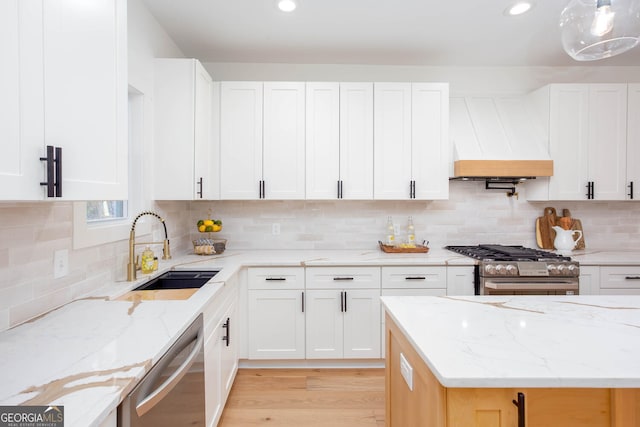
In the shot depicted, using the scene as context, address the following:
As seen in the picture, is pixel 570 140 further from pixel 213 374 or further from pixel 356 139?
pixel 213 374

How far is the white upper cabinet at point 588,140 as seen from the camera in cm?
301

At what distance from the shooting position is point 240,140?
2.95m

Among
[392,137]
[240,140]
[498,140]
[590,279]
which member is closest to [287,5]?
[240,140]

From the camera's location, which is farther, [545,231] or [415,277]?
[545,231]

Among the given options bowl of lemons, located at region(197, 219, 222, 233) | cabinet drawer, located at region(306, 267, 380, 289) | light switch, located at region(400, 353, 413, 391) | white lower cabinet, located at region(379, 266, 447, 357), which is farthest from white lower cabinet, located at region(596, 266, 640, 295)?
bowl of lemons, located at region(197, 219, 222, 233)

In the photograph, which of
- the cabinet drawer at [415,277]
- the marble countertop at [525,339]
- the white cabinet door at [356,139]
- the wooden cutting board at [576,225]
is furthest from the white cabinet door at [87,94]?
the wooden cutting board at [576,225]

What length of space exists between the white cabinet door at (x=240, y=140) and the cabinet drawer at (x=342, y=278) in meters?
0.89

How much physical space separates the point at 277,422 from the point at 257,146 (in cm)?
212

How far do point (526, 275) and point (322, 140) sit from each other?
198 centimetres

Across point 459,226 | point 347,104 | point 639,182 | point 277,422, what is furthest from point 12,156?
point 639,182

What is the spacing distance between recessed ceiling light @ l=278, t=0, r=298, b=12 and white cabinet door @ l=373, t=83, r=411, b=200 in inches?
38.5

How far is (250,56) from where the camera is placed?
312 centimetres

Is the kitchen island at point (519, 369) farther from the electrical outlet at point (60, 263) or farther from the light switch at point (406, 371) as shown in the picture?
the electrical outlet at point (60, 263)

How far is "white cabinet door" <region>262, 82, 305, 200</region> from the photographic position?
2941mm
